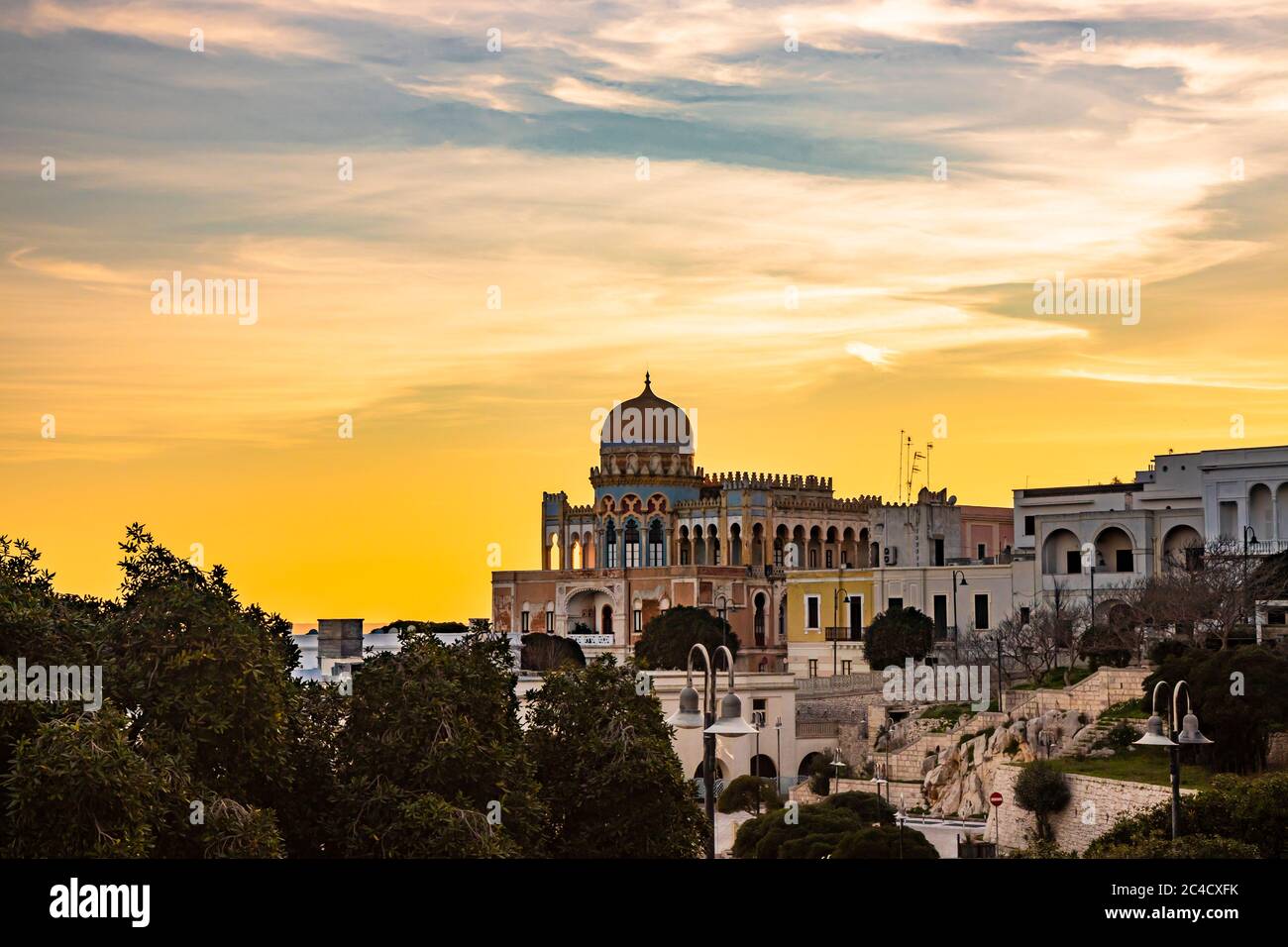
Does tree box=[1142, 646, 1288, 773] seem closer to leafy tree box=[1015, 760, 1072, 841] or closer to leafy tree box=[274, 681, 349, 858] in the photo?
leafy tree box=[1015, 760, 1072, 841]

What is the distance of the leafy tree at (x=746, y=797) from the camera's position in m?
54.3

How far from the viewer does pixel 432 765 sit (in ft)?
87.7

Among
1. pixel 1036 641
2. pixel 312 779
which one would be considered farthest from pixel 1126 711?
pixel 312 779

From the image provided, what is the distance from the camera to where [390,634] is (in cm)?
9106

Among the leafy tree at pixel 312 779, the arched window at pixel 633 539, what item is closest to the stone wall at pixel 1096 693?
the leafy tree at pixel 312 779

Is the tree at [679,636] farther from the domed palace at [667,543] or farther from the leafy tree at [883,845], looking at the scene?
the leafy tree at [883,845]

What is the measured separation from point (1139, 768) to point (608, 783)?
20.1 meters

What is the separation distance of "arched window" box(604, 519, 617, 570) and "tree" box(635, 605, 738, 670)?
42.8ft

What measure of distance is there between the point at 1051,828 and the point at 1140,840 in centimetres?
1159

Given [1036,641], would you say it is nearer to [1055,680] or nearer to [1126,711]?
[1055,680]

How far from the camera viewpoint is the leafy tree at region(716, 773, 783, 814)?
54312 mm

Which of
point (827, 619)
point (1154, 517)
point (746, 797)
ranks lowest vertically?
point (746, 797)

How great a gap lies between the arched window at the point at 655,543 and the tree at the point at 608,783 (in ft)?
220
